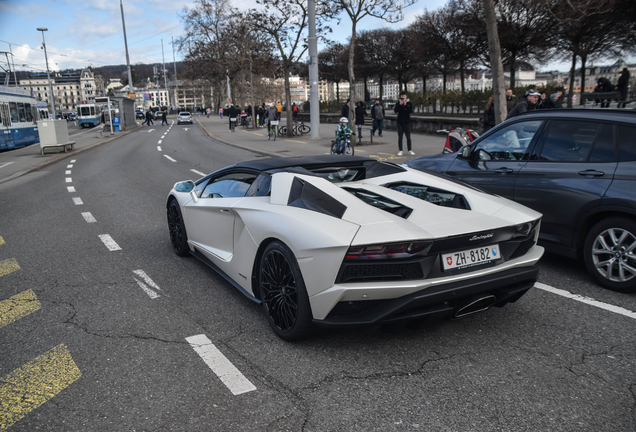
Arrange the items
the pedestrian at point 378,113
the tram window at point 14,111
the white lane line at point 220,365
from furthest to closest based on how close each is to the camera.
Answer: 1. the tram window at point 14,111
2. the pedestrian at point 378,113
3. the white lane line at point 220,365

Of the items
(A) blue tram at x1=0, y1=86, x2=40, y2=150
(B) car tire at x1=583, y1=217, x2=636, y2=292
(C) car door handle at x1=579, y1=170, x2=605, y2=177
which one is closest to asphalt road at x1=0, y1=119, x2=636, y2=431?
(B) car tire at x1=583, y1=217, x2=636, y2=292

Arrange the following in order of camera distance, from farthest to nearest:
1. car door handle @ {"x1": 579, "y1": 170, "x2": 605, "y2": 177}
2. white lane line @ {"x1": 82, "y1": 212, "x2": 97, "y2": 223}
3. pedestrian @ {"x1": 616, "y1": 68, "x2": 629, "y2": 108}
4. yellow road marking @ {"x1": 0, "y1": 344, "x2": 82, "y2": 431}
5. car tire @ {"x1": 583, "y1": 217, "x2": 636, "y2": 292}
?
pedestrian @ {"x1": 616, "y1": 68, "x2": 629, "y2": 108}, white lane line @ {"x1": 82, "y1": 212, "x2": 97, "y2": 223}, car door handle @ {"x1": 579, "y1": 170, "x2": 605, "y2": 177}, car tire @ {"x1": 583, "y1": 217, "x2": 636, "y2": 292}, yellow road marking @ {"x1": 0, "y1": 344, "x2": 82, "y2": 431}

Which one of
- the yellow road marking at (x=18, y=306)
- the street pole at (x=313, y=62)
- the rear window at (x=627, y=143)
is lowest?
the yellow road marking at (x=18, y=306)

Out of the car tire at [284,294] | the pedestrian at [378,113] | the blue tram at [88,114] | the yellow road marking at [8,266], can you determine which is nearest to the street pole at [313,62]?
the pedestrian at [378,113]

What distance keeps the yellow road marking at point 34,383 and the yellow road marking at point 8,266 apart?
8.13 feet

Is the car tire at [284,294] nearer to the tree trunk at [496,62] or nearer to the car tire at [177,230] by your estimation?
the car tire at [177,230]

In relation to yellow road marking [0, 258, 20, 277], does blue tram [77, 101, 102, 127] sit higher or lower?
higher

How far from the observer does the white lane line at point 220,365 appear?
9.98 feet

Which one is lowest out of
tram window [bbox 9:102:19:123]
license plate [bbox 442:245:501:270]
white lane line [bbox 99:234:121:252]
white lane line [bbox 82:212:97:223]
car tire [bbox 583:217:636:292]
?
white lane line [bbox 82:212:97:223]

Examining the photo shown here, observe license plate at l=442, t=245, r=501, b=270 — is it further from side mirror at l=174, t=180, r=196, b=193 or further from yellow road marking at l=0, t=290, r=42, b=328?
yellow road marking at l=0, t=290, r=42, b=328

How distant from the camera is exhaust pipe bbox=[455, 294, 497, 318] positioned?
3209 mm

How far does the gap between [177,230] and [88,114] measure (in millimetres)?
59661

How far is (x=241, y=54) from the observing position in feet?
138

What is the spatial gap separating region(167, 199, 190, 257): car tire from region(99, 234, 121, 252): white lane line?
876 millimetres
